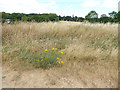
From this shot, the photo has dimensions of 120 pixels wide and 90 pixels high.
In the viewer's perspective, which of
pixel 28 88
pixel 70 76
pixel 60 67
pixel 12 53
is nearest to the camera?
pixel 28 88

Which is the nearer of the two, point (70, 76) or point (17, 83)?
point (17, 83)

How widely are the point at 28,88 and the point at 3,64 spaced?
143 centimetres

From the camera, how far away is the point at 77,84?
2.28 meters

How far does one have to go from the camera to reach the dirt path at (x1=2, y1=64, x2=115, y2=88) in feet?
7.36

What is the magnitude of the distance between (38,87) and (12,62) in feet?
4.62

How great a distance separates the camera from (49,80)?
7.83ft

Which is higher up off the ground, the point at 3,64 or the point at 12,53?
the point at 12,53

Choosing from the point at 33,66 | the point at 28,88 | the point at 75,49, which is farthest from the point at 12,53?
the point at 75,49

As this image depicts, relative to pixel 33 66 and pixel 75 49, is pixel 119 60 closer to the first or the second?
pixel 75 49

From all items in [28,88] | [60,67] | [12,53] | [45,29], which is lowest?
[28,88]

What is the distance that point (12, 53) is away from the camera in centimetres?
353

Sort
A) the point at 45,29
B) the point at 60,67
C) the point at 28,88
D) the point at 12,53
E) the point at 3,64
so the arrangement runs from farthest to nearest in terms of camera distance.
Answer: the point at 45,29
the point at 12,53
the point at 3,64
the point at 60,67
the point at 28,88

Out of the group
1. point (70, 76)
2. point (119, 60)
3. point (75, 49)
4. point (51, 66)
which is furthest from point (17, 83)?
point (119, 60)

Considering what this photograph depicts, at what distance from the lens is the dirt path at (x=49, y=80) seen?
7.36 feet
